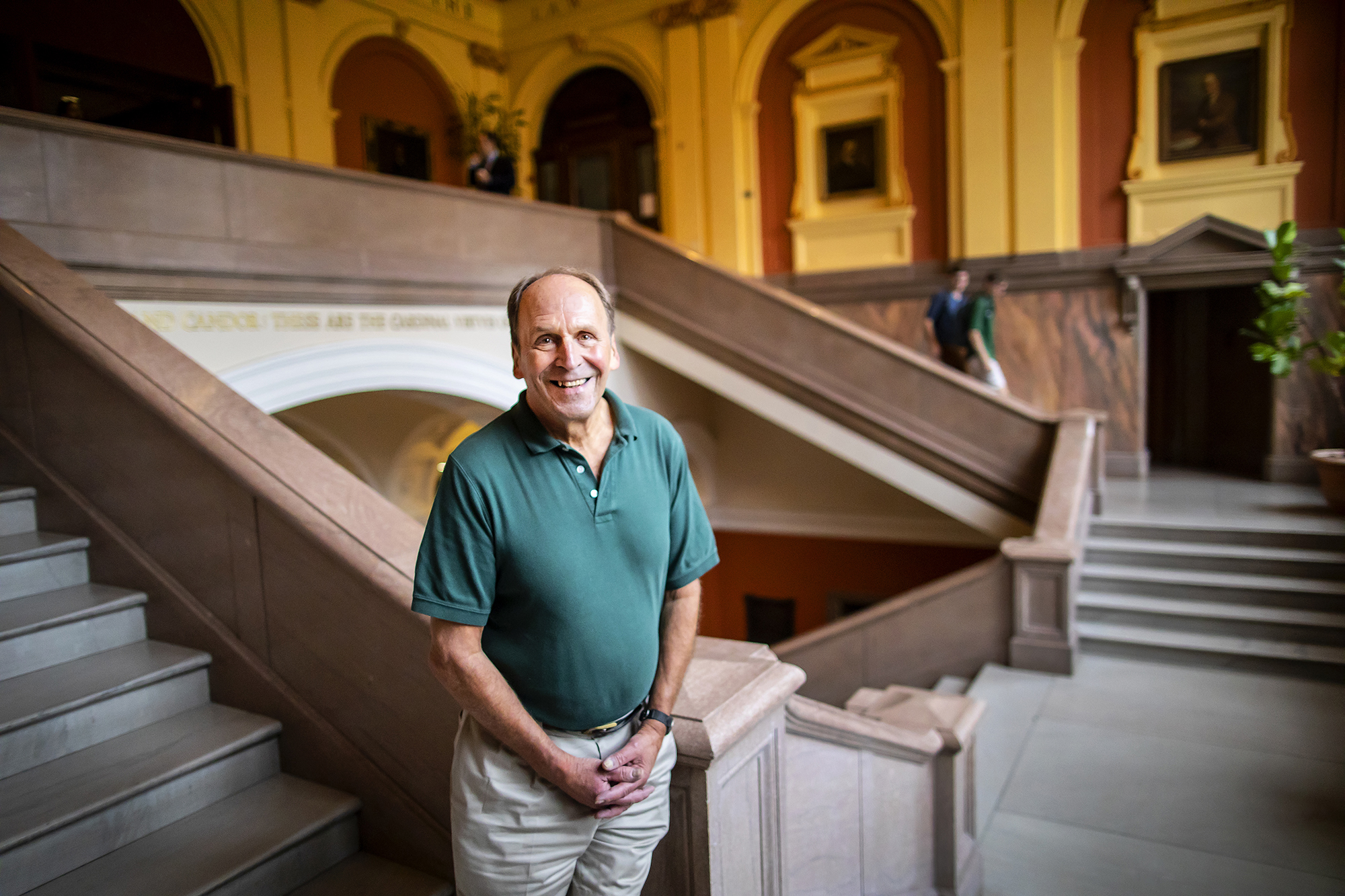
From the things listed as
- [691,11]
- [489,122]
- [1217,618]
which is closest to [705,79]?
[691,11]

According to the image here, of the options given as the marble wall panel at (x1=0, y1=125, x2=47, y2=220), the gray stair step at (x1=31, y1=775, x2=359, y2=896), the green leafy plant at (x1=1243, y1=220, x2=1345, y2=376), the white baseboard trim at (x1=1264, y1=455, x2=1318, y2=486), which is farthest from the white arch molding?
the white baseboard trim at (x1=1264, y1=455, x2=1318, y2=486)

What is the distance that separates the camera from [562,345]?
1593 mm

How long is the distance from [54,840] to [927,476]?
287 inches

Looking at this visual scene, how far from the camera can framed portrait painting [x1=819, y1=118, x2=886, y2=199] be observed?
11.8m

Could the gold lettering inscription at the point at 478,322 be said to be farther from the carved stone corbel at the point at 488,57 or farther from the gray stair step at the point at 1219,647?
the carved stone corbel at the point at 488,57

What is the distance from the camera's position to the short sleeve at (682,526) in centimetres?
181

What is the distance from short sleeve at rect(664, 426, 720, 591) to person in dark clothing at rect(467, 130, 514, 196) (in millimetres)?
7901

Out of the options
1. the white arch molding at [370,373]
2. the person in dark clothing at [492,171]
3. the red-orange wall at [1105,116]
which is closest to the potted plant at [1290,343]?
the red-orange wall at [1105,116]

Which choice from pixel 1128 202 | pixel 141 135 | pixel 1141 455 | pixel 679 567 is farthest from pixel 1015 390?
pixel 679 567

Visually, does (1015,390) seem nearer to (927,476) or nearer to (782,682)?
(927,476)

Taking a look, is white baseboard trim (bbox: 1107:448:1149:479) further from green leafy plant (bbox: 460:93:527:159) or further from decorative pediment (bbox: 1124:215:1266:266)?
green leafy plant (bbox: 460:93:527:159)

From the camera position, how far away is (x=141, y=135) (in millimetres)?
5547

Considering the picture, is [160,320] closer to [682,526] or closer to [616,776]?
[682,526]

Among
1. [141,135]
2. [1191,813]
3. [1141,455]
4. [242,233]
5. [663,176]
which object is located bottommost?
[1191,813]
